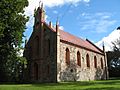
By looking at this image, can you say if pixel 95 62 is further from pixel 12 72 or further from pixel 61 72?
pixel 12 72

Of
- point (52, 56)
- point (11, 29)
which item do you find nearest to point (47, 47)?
point (52, 56)

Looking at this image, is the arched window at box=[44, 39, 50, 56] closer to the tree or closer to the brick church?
the brick church

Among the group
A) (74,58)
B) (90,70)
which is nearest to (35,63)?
(74,58)

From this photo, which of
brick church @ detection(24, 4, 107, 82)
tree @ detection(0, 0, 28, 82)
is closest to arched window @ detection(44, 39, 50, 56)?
brick church @ detection(24, 4, 107, 82)

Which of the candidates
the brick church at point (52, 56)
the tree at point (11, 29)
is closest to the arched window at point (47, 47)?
the brick church at point (52, 56)

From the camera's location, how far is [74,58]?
4438 cm

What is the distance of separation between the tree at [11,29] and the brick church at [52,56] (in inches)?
231

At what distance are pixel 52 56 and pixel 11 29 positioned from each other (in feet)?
28.7

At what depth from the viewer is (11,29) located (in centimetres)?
3631

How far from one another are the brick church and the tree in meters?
5.86

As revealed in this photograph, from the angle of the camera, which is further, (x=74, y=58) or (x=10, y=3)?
(x=74, y=58)

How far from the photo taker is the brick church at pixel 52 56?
39.7 meters

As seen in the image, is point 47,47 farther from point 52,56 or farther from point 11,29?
point 11,29

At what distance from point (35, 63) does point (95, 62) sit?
1744 centimetres
